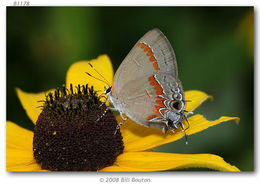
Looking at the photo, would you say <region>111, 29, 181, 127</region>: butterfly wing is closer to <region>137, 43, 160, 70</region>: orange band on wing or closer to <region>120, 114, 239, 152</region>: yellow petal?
<region>137, 43, 160, 70</region>: orange band on wing

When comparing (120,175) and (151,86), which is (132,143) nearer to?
(120,175)

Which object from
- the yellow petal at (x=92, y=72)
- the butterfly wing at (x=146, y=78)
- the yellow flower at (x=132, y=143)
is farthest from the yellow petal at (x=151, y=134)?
the yellow petal at (x=92, y=72)

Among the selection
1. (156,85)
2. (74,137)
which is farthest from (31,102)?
(156,85)

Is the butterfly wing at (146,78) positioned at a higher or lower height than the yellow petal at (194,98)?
higher

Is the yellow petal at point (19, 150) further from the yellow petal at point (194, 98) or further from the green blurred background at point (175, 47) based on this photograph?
the yellow petal at point (194, 98)

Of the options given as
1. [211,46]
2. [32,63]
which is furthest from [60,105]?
[211,46]

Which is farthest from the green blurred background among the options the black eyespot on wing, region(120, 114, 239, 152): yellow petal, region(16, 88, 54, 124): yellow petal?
the black eyespot on wing
